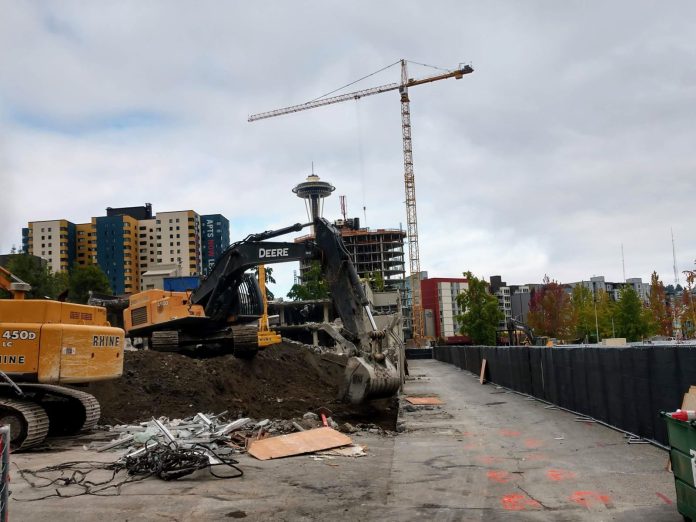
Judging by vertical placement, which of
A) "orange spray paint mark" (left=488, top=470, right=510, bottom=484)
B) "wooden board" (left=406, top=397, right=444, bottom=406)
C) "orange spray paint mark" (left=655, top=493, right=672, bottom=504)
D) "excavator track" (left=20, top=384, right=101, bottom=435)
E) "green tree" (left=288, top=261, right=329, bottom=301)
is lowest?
"wooden board" (left=406, top=397, right=444, bottom=406)

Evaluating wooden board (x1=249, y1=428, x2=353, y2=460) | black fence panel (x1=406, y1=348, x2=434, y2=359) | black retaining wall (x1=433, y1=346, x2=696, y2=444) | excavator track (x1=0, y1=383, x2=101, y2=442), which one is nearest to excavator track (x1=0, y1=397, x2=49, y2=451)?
excavator track (x1=0, y1=383, x2=101, y2=442)

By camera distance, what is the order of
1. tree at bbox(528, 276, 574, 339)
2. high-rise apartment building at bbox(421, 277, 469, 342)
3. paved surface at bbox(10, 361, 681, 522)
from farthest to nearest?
1. high-rise apartment building at bbox(421, 277, 469, 342)
2. tree at bbox(528, 276, 574, 339)
3. paved surface at bbox(10, 361, 681, 522)

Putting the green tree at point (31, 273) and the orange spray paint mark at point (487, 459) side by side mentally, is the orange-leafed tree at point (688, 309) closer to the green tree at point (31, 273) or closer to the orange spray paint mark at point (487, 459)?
the orange spray paint mark at point (487, 459)

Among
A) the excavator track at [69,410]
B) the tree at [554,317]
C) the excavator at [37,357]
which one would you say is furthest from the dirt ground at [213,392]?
the tree at [554,317]

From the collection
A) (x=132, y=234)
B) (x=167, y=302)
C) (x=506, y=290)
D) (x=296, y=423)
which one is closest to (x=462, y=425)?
(x=296, y=423)

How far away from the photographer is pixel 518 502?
719 centimetres

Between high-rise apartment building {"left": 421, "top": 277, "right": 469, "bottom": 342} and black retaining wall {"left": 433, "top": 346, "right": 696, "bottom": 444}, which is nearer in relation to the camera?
black retaining wall {"left": 433, "top": 346, "right": 696, "bottom": 444}

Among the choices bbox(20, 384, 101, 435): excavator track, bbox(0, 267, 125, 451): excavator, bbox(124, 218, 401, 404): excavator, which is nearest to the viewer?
bbox(0, 267, 125, 451): excavator

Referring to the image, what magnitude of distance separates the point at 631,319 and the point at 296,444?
135 ft

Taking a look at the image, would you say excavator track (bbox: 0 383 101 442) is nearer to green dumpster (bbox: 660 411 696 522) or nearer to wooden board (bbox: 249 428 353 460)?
wooden board (bbox: 249 428 353 460)

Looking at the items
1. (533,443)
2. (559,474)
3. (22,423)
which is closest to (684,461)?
(559,474)

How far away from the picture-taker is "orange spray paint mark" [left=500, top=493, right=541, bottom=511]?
22.9 ft

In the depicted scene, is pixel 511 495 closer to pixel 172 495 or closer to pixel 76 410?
pixel 172 495

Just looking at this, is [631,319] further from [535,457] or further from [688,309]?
[535,457]
